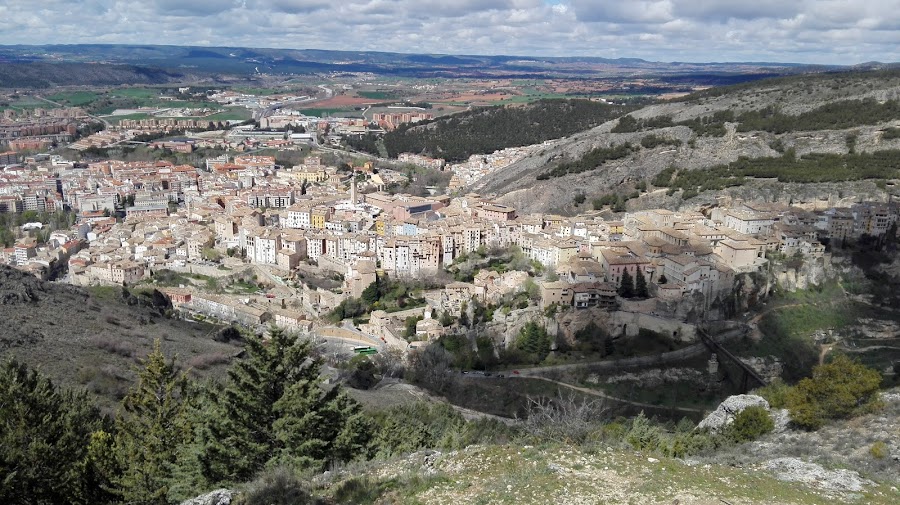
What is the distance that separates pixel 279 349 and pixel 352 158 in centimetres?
5812

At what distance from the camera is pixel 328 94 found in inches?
5556

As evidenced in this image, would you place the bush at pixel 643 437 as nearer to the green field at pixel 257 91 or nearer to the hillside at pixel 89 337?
the hillside at pixel 89 337

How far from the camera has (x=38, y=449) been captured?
1023 centimetres

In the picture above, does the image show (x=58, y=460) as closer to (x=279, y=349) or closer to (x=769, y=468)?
(x=279, y=349)

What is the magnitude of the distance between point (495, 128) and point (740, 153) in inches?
1437

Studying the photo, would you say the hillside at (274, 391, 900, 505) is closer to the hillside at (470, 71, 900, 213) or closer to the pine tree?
the pine tree

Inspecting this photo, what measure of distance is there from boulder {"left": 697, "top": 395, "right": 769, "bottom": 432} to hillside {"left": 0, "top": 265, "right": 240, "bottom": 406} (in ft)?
42.3

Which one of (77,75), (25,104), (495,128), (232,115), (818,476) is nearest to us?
(818,476)

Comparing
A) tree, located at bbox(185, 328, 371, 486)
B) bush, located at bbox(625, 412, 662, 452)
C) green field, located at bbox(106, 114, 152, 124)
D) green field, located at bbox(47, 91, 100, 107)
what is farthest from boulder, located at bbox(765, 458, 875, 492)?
green field, located at bbox(47, 91, 100, 107)

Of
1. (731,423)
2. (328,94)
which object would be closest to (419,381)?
(731,423)

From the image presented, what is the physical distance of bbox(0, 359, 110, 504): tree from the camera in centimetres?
1000

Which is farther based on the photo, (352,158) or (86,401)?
(352,158)

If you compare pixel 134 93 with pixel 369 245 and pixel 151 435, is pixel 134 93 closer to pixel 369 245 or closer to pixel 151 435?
pixel 369 245

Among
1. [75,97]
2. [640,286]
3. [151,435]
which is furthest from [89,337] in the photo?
[75,97]
